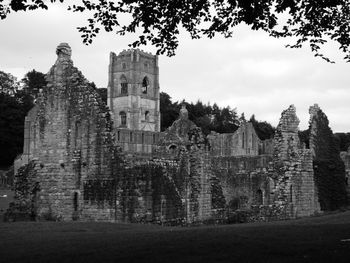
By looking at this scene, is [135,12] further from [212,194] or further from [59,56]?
[212,194]

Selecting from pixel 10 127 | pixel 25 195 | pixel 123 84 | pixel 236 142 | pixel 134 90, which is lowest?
pixel 25 195

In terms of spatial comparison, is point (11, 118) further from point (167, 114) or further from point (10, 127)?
point (167, 114)

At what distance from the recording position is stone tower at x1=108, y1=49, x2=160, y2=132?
115 metres

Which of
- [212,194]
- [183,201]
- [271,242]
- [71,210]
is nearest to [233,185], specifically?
[212,194]

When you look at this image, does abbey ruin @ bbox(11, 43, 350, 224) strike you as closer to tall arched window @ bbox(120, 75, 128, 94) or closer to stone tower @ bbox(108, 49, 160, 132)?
stone tower @ bbox(108, 49, 160, 132)

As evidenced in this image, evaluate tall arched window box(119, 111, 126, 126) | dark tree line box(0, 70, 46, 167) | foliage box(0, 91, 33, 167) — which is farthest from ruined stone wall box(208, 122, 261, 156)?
tall arched window box(119, 111, 126, 126)

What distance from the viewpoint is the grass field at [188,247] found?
36.1 feet

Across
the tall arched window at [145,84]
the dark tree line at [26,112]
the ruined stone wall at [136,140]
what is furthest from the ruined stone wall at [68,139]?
the tall arched window at [145,84]

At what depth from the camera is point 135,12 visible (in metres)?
12.8

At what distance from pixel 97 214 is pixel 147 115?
9286 centimetres

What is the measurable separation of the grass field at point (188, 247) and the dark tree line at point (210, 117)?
9064cm

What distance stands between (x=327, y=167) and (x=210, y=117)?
82075 millimetres

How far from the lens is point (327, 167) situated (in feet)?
111

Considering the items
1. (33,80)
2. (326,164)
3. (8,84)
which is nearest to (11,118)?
(8,84)
